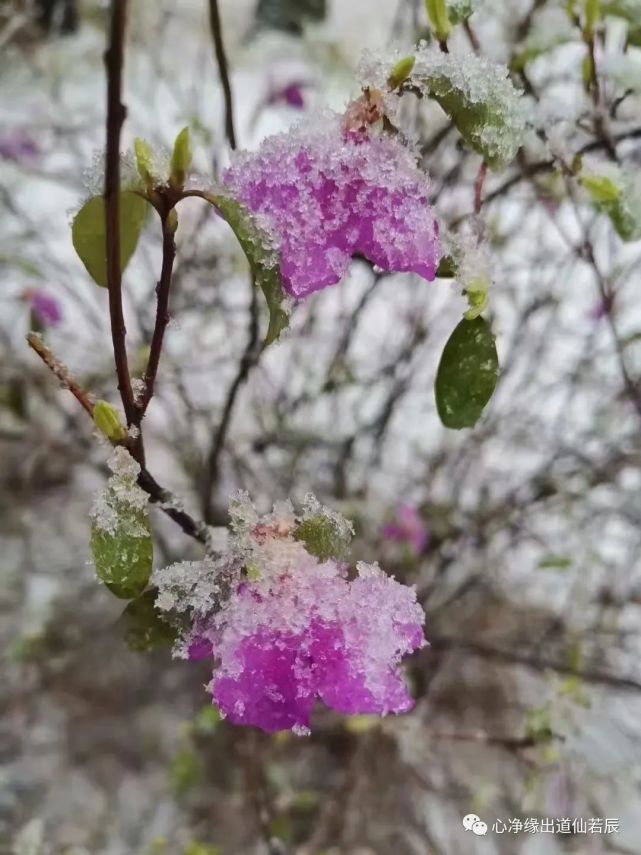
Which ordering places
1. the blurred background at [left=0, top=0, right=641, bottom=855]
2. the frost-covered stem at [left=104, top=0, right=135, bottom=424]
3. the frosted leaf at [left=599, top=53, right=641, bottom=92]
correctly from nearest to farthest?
the frost-covered stem at [left=104, top=0, right=135, bottom=424], the frosted leaf at [left=599, top=53, right=641, bottom=92], the blurred background at [left=0, top=0, right=641, bottom=855]

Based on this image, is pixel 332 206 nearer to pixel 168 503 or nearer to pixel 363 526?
pixel 168 503

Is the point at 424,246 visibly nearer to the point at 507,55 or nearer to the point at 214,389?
the point at 507,55

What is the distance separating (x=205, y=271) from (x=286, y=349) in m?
0.26

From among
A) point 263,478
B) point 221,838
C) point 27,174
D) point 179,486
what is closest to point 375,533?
point 263,478

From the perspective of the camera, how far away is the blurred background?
841 millimetres

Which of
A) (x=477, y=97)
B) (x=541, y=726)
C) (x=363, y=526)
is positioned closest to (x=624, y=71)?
(x=477, y=97)

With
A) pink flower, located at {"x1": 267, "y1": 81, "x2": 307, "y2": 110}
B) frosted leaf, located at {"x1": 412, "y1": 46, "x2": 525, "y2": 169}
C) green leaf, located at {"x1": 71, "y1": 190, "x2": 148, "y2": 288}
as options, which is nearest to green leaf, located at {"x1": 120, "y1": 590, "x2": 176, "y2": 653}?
green leaf, located at {"x1": 71, "y1": 190, "x2": 148, "y2": 288}

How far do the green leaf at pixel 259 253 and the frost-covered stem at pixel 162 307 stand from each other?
0.02 m

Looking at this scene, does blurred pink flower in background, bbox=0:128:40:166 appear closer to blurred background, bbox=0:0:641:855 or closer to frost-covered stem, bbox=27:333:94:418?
blurred background, bbox=0:0:641:855

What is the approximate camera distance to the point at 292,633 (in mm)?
313

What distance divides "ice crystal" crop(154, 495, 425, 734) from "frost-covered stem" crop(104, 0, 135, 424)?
8cm

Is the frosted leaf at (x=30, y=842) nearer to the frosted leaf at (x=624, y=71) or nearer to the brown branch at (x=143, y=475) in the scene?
the brown branch at (x=143, y=475)

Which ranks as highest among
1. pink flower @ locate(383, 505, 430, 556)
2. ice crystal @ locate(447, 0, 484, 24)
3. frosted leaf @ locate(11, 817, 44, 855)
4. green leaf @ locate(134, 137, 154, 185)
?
ice crystal @ locate(447, 0, 484, 24)

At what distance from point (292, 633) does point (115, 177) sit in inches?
7.1
